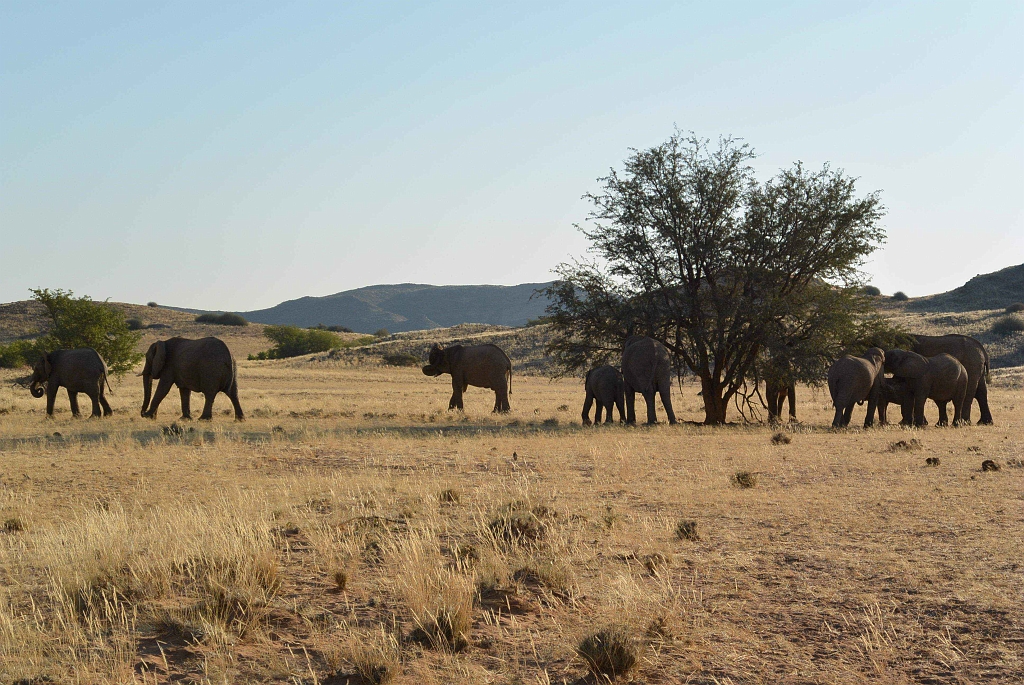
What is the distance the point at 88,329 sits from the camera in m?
40.8

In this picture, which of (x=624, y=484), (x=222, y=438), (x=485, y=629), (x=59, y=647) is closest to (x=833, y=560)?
(x=485, y=629)

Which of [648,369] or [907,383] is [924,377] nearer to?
[907,383]

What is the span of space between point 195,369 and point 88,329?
66.1 feet

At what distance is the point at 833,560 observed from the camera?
812 centimetres

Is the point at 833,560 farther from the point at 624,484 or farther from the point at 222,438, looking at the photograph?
the point at 222,438

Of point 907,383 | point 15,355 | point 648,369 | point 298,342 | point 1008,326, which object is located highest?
point 298,342

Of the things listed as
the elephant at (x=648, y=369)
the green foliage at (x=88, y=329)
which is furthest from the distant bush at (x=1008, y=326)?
the green foliage at (x=88, y=329)

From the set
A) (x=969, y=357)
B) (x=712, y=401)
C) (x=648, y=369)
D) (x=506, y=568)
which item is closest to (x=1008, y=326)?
(x=969, y=357)

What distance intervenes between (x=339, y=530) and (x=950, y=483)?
8173mm

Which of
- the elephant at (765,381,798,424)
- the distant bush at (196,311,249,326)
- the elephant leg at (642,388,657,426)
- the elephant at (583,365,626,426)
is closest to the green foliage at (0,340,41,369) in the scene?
the elephant at (583,365,626,426)

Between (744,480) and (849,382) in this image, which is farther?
(849,382)

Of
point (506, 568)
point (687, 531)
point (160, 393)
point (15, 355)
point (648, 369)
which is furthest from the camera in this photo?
point (15, 355)

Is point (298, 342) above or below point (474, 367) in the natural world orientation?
above

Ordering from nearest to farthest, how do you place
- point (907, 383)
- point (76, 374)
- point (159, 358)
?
1. point (907, 383)
2. point (159, 358)
3. point (76, 374)
